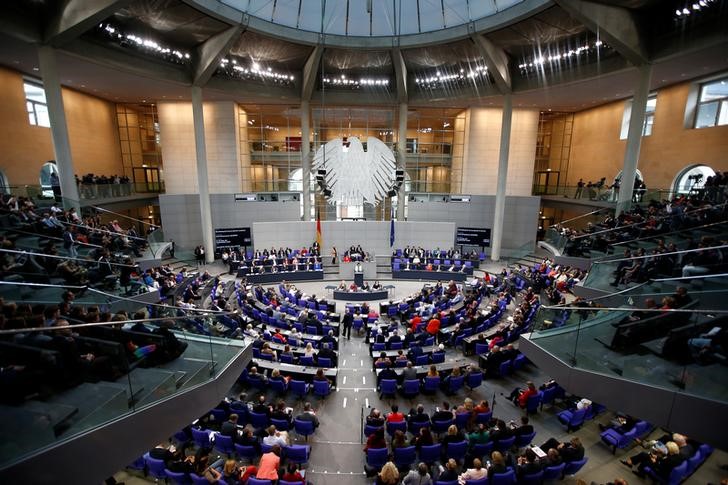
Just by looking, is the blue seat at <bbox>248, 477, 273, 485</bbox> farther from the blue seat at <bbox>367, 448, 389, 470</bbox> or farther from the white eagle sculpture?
the white eagle sculpture

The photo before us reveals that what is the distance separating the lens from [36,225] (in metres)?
10.6

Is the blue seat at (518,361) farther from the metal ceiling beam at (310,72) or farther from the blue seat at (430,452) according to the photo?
the metal ceiling beam at (310,72)

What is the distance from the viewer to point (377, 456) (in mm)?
6383

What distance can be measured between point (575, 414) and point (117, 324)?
29.4 feet

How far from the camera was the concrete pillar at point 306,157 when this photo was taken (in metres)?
23.6

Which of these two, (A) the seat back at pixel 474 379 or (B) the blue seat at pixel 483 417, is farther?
(A) the seat back at pixel 474 379

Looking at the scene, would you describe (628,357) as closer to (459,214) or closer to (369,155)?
(369,155)

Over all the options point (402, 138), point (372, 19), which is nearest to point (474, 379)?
point (372, 19)

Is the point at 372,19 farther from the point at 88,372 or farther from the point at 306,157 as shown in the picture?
the point at 88,372

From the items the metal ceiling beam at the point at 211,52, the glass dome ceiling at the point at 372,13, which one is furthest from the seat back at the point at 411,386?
the metal ceiling beam at the point at 211,52

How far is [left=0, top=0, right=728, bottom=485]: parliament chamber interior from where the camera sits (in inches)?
194

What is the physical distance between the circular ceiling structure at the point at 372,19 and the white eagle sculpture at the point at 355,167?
9622mm

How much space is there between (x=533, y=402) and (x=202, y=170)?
809 inches

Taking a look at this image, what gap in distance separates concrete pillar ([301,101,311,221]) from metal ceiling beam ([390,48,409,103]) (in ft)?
20.8
